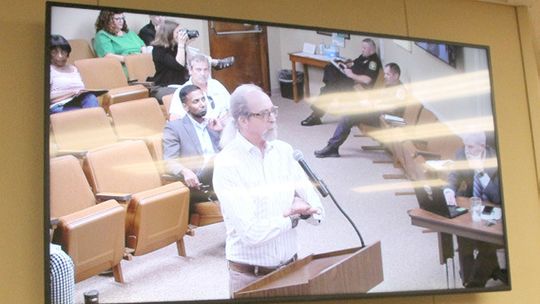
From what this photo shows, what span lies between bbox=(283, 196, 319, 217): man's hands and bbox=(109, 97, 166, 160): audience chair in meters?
0.66

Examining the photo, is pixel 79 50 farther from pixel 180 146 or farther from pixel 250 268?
pixel 250 268

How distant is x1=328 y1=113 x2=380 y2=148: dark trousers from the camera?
3176 mm

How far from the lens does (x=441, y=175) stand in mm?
3307

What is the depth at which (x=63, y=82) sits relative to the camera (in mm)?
2637

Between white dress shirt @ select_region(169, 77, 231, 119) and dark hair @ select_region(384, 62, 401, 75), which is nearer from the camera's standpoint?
white dress shirt @ select_region(169, 77, 231, 119)

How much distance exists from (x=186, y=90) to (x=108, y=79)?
346 millimetres

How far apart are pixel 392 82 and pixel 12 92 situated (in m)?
1.86

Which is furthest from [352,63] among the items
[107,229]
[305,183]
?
[107,229]

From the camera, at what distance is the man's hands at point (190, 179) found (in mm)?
2760

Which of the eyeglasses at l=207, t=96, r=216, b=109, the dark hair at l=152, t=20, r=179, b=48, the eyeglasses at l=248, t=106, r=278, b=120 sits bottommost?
the eyeglasses at l=248, t=106, r=278, b=120

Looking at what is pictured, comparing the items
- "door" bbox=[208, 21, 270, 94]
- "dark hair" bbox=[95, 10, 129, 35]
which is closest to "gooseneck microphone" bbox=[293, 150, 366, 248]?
"door" bbox=[208, 21, 270, 94]

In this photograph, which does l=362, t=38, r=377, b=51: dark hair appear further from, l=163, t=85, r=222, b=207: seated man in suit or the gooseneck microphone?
l=163, t=85, r=222, b=207: seated man in suit

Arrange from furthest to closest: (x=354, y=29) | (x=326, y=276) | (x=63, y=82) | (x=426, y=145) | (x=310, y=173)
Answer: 1. (x=354, y=29)
2. (x=426, y=145)
3. (x=310, y=173)
4. (x=326, y=276)
5. (x=63, y=82)

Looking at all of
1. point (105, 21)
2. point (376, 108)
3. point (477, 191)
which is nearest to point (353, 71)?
point (376, 108)
